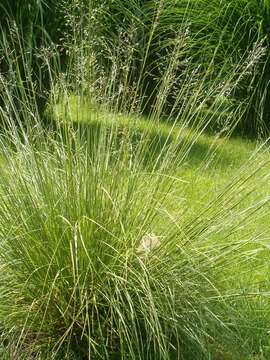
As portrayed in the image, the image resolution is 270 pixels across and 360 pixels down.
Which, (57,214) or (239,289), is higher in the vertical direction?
(57,214)

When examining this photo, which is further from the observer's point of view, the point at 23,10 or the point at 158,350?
the point at 23,10

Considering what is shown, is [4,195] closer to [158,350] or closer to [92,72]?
[92,72]

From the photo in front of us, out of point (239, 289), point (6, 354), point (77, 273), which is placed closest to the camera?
point (77, 273)

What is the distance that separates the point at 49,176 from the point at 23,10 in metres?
3.76

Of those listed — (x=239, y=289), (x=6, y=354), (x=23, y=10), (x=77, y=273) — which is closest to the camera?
(x=77, y=273)

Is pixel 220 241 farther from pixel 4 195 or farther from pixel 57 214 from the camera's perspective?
pixel 4 195

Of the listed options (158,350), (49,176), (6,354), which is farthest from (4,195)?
(158,350)

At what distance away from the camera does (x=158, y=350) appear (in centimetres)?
262

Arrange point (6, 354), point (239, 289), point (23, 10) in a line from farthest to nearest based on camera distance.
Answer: point (23, 10) < point (239, 289) < point (6, 354)

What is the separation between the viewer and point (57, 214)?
8.47 ft

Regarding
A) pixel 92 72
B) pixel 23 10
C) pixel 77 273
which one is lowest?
pixel 23 10

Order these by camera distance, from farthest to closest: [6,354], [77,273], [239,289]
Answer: [239,289] < [6,354] < [77,273]

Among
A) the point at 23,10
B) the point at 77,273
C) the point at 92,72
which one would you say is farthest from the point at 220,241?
the point at 23,10

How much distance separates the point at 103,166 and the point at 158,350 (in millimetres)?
657
